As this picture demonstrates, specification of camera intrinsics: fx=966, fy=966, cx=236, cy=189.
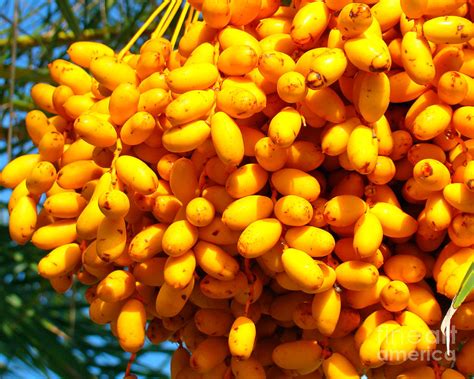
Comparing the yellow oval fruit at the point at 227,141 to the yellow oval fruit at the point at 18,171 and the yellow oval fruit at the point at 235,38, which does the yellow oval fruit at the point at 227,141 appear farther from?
the yellow oval fruit at the point at 18,171

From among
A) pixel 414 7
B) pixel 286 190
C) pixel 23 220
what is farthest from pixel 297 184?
pixel 23 220

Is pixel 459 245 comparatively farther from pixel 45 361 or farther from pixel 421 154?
pixel 45 361

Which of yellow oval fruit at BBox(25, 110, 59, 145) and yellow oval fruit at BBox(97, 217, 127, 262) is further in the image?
yellow oval fruit at BBox(25, 110, 59, 145)

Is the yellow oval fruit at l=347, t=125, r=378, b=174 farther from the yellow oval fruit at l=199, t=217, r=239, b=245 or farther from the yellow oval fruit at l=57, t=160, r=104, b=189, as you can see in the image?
the yellow oval fruit at l=57, t=160, r=104, b=189

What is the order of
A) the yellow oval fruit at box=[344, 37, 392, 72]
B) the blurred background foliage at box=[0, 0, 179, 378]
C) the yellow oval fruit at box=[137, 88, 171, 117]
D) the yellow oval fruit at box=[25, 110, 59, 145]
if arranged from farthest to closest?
the blurred background foliage at box=[0, 0, 179, 378] < the yellow oval fruit at box=[25, 110, 59, 145] < the yellow oval fruit at box=[137, 88, 171, 117] < the yellow oval fruit at box=[344, 37, 392, 72]

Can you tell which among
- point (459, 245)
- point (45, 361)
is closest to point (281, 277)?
point (459, 245)

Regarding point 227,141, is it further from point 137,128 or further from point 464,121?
point 464,121

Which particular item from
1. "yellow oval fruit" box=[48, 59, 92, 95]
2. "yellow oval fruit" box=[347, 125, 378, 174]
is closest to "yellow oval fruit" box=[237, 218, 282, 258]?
"yellow oval fruit" box=[347, 125, 378, 174]
